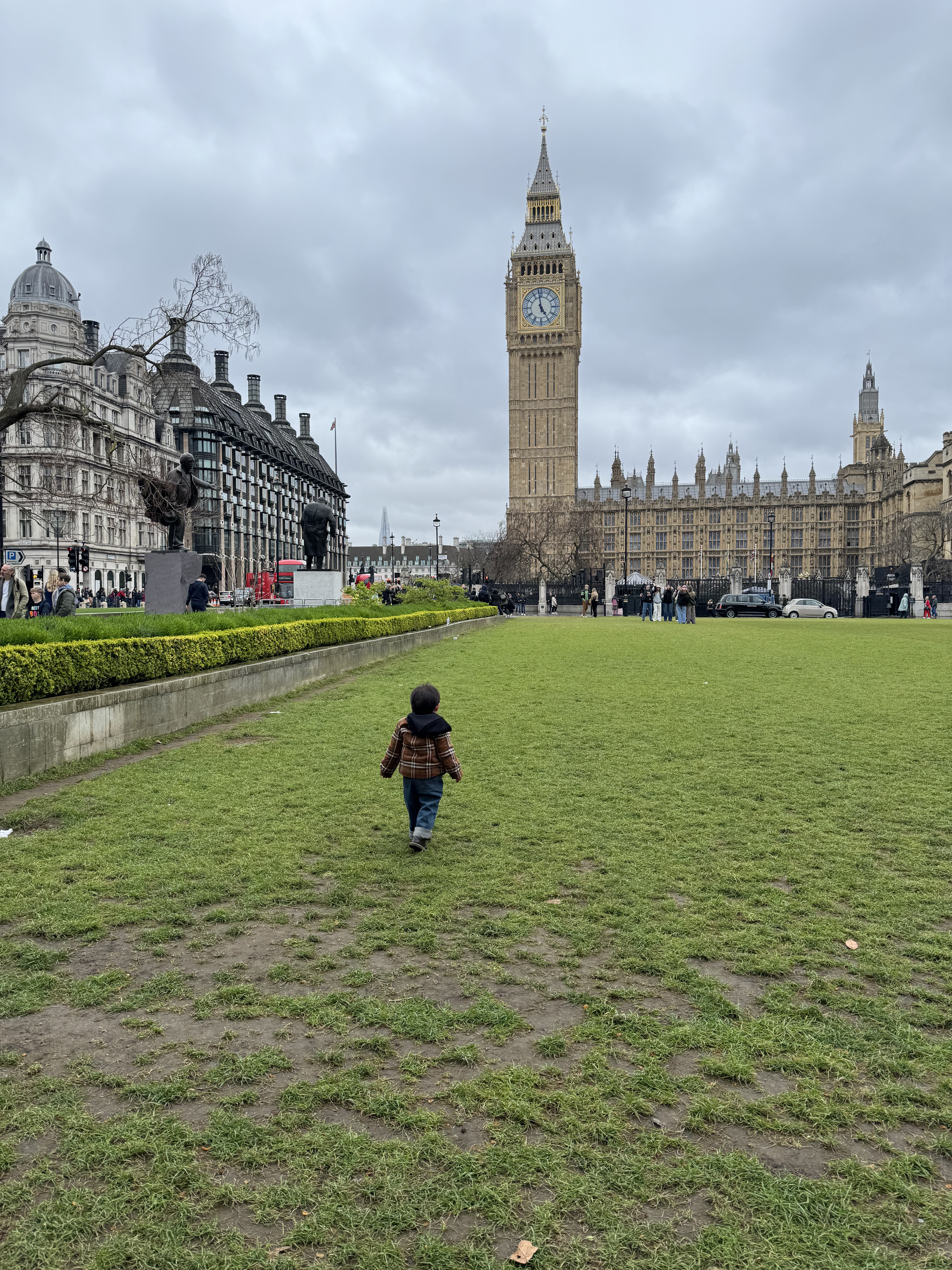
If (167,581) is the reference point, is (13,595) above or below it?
below

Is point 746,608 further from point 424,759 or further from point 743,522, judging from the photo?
point 743,522

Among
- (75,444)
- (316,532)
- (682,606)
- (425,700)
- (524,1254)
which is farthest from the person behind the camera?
(75,444)

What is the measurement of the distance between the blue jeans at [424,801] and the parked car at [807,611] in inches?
1771

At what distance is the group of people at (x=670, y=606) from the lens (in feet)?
127

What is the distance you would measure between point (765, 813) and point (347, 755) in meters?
4.10

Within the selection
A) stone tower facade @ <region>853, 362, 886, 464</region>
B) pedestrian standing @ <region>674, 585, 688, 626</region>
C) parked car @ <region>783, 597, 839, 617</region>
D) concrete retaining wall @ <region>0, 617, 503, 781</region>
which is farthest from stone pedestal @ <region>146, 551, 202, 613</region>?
stone tower facade @ <region>853, 362, 886, 464</region>

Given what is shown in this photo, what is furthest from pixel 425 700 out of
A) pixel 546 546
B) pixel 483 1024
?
pixel 546 546

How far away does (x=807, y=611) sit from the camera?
1857 inches

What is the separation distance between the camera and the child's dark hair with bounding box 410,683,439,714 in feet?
18.1

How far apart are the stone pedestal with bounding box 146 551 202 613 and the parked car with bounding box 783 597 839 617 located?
37.5 meters

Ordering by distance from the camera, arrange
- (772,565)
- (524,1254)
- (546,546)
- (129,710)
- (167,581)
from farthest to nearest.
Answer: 1. (546,546)
2. (772,565)
3. (167,581)
4. (129,710)
5. (524,1254)

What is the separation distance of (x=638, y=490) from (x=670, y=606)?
7711 centimetres

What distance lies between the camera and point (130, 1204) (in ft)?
7.86

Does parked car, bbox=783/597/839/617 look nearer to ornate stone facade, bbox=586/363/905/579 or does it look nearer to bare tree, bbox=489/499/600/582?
bare tree, bbox=489/499/600/582
